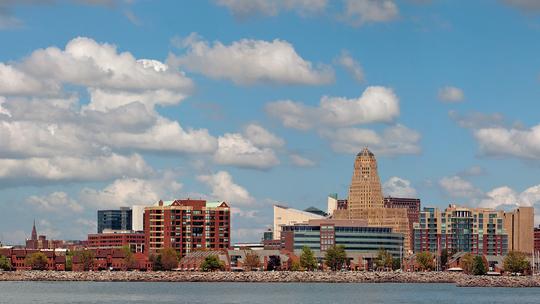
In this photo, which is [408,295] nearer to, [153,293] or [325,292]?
[325,292]

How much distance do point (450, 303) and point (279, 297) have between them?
25.0 meters

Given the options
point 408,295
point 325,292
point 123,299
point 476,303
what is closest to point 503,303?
point 476,303

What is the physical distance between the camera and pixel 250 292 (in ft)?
596

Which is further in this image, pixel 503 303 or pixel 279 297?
pixel 279 297

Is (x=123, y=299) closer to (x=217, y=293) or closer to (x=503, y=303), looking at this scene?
(x=217, y=293)

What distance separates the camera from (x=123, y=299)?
516ft

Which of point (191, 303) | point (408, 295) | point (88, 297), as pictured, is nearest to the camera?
point (191, 303)

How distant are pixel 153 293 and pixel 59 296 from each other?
750 inches

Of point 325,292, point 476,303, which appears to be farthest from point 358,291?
point 476,303

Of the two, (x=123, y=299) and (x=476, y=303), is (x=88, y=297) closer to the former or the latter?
(x=123, y=299)

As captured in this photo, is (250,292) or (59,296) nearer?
(59,296)

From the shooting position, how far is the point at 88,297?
162250mm

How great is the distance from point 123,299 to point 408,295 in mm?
44663

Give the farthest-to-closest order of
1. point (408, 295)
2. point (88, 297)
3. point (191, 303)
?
point (408, 295), point (88, 297), point (191, 303)
